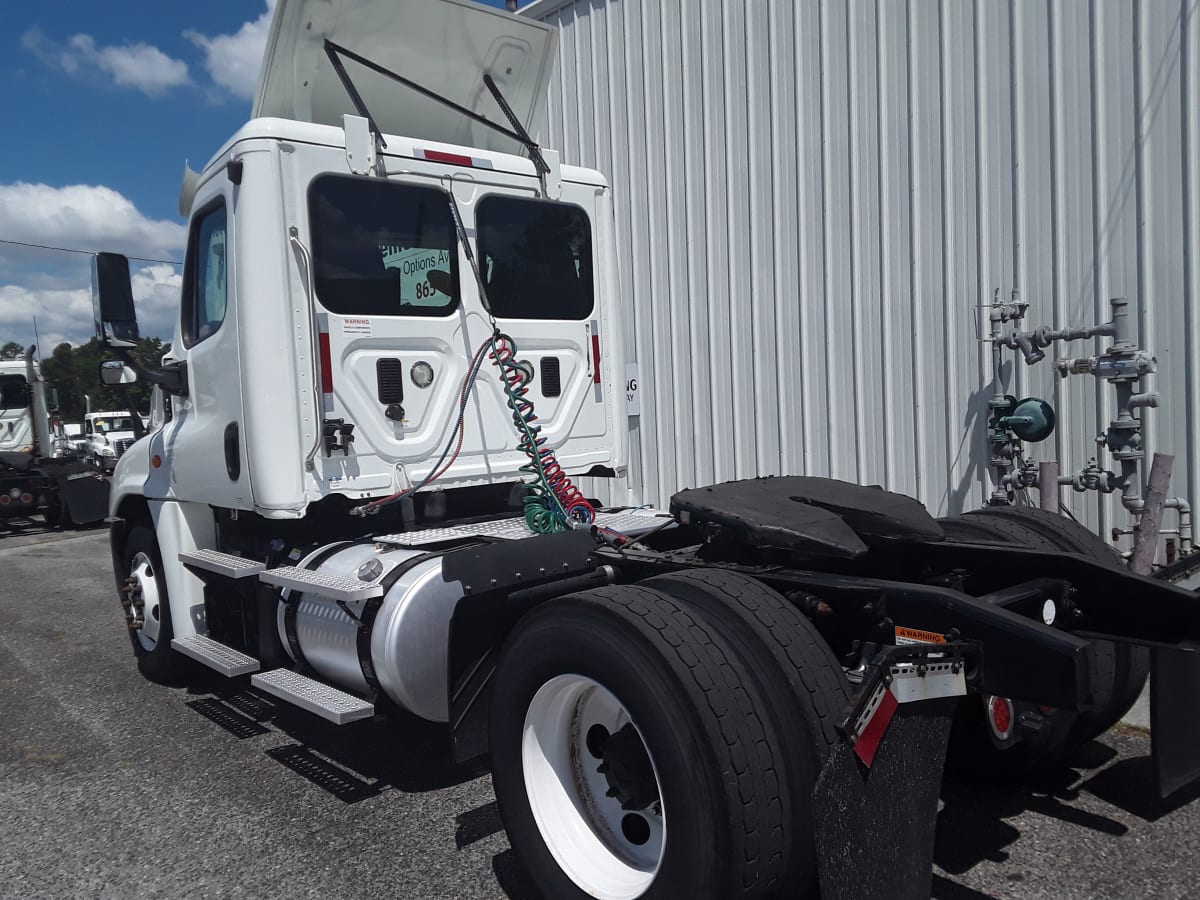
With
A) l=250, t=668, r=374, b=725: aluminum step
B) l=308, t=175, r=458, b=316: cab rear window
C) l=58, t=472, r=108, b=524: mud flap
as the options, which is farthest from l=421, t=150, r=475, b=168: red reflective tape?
l=58, t=472, r=108, b=524: mud flap

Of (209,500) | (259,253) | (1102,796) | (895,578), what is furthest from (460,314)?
(1102,796)

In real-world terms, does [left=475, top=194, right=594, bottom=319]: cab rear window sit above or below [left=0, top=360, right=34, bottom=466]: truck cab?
above

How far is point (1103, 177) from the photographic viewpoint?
6031 millimetres

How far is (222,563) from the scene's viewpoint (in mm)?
4918

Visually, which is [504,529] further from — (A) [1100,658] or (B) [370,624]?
(A) [1100,658]

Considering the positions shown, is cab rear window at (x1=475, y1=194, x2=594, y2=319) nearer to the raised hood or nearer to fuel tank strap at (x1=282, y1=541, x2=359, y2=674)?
the raised hood

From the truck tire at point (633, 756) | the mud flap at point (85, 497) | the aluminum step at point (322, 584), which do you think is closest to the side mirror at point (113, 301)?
the aluminum step at point (322, 584)

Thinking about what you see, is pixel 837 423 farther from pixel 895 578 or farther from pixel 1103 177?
pixel 895 578

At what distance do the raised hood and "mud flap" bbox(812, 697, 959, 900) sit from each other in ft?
13.1

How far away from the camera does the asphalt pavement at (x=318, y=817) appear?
3.28 metres

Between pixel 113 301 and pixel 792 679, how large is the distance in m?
4.19

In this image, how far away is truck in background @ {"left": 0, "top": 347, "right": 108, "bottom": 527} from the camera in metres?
15.6

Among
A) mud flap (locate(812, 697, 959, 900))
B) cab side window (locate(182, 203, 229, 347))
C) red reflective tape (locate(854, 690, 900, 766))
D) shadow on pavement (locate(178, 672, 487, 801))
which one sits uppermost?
cab side window (locate(182, 203, 229, 347))

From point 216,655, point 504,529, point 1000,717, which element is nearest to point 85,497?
point 216,655
